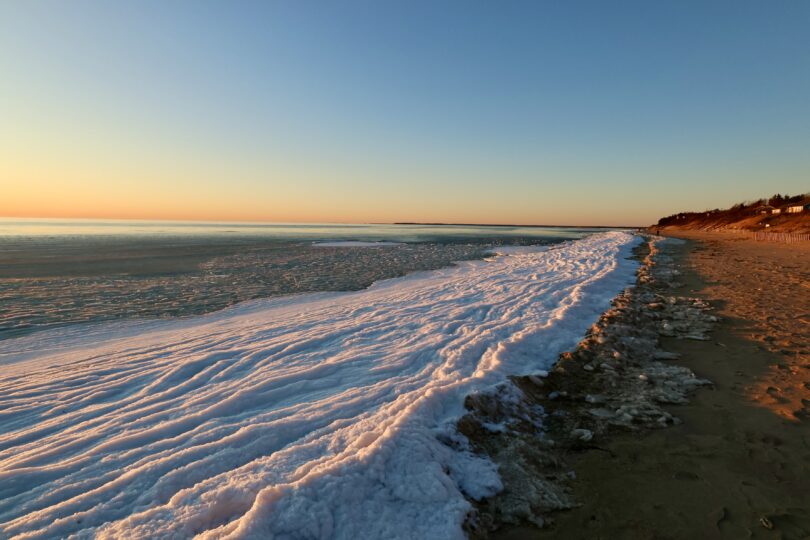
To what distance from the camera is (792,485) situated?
330 centimetres

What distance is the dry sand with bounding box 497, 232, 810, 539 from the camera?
2939mm

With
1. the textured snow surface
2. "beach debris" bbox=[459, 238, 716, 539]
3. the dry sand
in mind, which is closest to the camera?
the textured snow surface

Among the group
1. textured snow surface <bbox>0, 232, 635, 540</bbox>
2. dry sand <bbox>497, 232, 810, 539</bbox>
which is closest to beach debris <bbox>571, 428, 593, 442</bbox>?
dry sand <bbox>497, 232, 810, 539</bbox>

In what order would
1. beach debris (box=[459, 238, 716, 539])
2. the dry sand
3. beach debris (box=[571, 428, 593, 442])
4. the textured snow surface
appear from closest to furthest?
1. the textured snow surface
2. the dry sand
3. beach debris (box=[459, 238, 716, 539])
4. beach debris (box=[571, 428, 593, 442])

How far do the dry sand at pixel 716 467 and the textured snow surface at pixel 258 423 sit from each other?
100 cm

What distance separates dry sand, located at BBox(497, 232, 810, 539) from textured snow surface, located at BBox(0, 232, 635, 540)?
100 cm

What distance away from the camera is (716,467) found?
11.8ft

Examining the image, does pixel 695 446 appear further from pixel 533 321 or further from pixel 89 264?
pixel 89 264

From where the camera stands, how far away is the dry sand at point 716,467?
116 inches

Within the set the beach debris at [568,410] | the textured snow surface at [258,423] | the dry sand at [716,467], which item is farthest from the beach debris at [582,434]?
the textured snow surface at [258,423]

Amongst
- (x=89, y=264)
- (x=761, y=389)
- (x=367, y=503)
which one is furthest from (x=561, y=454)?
(x=89, y=264)

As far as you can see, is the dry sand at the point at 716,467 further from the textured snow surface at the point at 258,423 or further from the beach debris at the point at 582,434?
the textured snow surface at the point at 258,423

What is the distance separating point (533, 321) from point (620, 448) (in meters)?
4.58

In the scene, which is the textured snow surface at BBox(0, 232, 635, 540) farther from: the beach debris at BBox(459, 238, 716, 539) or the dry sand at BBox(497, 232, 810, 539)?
the dry sand at BBox(497, 232, 810, 539)
